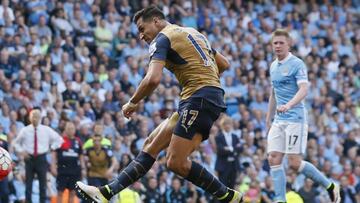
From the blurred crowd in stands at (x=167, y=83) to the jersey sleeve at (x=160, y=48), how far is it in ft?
24.8

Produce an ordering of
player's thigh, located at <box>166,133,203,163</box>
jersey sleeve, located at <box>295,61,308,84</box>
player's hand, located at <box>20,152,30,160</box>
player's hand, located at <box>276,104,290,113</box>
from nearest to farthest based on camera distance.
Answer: player's thigh, located at <box>166,133,203,163</box> < player's hand, located at <box>276,104,290,113</box> < jersey sleeve, located at <box>295,61,308,84</box> < player's hand, located at <box>20,152,30,160</box>

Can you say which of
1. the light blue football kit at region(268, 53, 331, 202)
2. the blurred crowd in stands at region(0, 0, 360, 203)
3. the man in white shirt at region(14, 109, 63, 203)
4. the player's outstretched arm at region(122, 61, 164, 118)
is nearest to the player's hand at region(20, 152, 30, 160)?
the man in white shirt at region(14, 109, 63, 203)

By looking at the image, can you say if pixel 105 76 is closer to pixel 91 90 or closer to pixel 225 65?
pixel 91 90

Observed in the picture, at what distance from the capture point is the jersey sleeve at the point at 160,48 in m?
11.4

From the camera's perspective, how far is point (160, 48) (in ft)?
37.4

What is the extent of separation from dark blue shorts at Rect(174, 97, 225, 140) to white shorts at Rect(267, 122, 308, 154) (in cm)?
237

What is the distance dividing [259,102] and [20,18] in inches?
254

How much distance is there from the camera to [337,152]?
24922 millimetres

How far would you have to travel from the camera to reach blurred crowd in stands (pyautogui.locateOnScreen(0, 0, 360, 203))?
20859 millimetres

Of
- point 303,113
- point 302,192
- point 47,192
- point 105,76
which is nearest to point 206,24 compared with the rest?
point 105,76

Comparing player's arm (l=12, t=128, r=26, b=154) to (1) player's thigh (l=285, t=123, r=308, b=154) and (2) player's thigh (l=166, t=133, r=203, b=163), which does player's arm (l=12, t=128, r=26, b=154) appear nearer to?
(1) player's thigh (l=285, t=123, r=308, b=154)

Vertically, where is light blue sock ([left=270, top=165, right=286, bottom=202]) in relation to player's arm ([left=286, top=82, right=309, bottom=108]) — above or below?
below

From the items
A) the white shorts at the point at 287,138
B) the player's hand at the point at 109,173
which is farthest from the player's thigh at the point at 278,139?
the player's hand at the point at 109,173

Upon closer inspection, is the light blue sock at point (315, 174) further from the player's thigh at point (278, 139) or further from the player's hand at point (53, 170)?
the player's hand at point (53, 170)
